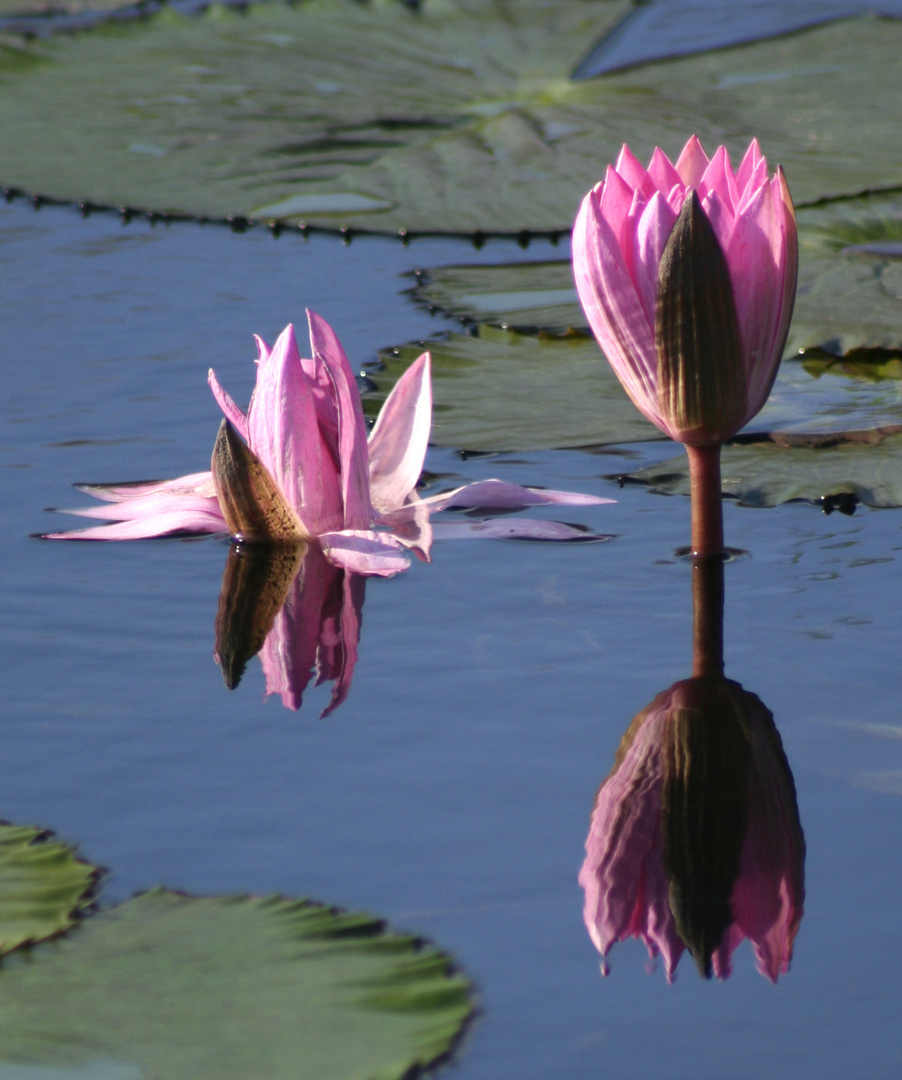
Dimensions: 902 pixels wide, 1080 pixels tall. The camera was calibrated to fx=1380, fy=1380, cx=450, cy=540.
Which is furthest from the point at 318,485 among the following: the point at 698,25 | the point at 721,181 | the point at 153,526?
the point at 698,25

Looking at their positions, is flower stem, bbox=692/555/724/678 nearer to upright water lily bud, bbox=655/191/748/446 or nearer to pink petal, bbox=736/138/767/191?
upright water lily bud, bbox=655/191/748/446

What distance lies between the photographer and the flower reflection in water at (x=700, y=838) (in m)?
0.74

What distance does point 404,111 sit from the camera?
288 cm

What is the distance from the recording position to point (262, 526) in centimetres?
133

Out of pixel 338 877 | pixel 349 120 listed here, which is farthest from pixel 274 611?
pixel 349 120

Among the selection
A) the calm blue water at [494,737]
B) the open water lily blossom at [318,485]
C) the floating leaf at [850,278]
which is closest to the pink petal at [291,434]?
the open water lily blossom at [318,485]

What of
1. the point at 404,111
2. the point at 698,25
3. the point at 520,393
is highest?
the point at 698,25

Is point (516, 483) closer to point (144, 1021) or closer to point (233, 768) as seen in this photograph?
point (233, 768)

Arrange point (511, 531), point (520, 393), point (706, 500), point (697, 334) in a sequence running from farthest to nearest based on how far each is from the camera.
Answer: point (520, 393) < point (511, 531) < point (706, 500) < point (697, 334)

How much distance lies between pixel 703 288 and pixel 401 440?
0.42 metres

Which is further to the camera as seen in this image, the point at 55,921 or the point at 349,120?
the point at 349,120

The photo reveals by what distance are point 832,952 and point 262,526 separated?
2.47 ft

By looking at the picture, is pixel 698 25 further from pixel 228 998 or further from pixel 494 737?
pixel 228 998

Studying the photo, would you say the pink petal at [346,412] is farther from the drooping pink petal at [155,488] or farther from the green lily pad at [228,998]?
the green lily pad at [228,998]
